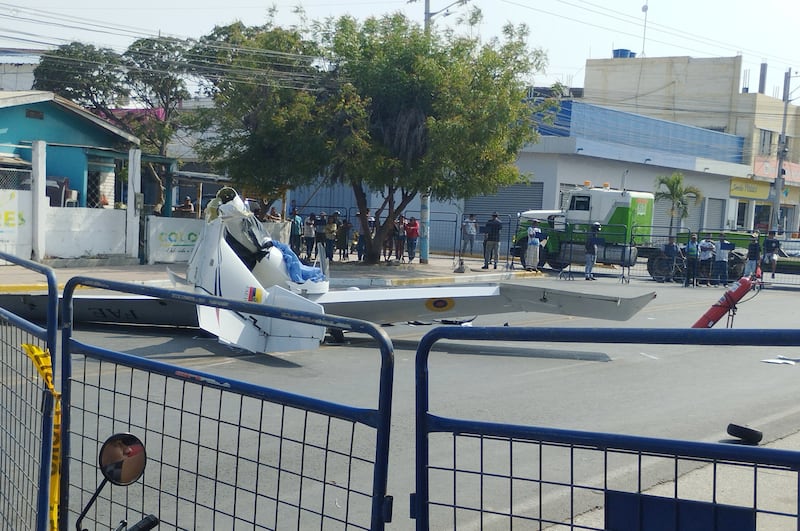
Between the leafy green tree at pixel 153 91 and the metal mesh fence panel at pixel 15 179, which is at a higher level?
the leafy green tree at pixel 153 91

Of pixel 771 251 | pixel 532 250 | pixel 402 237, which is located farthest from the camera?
pixel 402 237

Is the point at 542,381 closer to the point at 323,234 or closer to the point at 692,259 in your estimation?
the point at 692,259

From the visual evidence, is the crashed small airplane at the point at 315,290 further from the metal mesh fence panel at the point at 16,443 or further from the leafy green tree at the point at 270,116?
the leafy green tree at the point at 270,116

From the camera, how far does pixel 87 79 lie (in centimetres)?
4466

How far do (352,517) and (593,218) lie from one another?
2629 centimetres

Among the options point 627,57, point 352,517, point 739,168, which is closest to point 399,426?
point 352,517

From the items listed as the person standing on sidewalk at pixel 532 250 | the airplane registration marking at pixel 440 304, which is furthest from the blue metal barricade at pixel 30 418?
the person standing on sidewalk at pixel 532 250

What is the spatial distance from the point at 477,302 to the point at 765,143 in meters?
58.3

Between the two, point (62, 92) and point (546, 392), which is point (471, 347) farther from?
point (62, 92)

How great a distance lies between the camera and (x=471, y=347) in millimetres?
12734

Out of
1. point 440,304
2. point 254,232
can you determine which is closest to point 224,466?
point 254,232

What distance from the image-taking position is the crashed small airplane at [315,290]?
11.4m

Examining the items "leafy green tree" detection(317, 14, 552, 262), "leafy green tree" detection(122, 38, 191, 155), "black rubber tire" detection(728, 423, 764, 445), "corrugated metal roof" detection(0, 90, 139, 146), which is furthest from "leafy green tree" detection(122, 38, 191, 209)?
"black rubber tire" detection(728, 423, 764, 445)

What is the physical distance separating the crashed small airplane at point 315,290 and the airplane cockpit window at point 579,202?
19.1 metres
